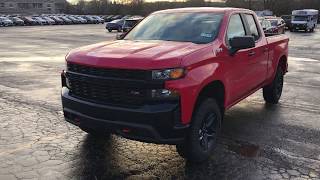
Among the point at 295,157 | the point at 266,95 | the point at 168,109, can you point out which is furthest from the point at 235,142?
the point at 266,95

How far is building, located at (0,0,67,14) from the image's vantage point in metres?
126

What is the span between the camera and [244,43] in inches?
229

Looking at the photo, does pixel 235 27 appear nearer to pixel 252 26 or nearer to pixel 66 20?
pixel 252 26

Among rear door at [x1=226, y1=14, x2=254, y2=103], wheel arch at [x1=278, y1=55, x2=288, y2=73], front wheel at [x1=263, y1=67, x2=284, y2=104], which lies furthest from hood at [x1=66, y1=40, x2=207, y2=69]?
wheel arch at [x1=278, y1=55, x2=288, y2=73]

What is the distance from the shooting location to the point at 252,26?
24.1ft

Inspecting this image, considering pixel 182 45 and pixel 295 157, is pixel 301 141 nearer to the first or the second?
pixel 295 157

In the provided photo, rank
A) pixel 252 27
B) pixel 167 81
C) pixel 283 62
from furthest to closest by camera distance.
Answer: pixel 283 62
pixel 252 27
pixel 167 81

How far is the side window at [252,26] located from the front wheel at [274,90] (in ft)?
5.07

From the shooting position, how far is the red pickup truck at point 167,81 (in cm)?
475

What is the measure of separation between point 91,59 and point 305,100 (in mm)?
5776

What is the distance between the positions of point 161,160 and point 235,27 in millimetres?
2419

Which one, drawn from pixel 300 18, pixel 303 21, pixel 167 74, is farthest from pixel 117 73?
pixel 300 18

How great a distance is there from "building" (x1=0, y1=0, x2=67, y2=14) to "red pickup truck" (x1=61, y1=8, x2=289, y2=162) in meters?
127

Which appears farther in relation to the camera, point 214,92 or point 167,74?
point 214,92
